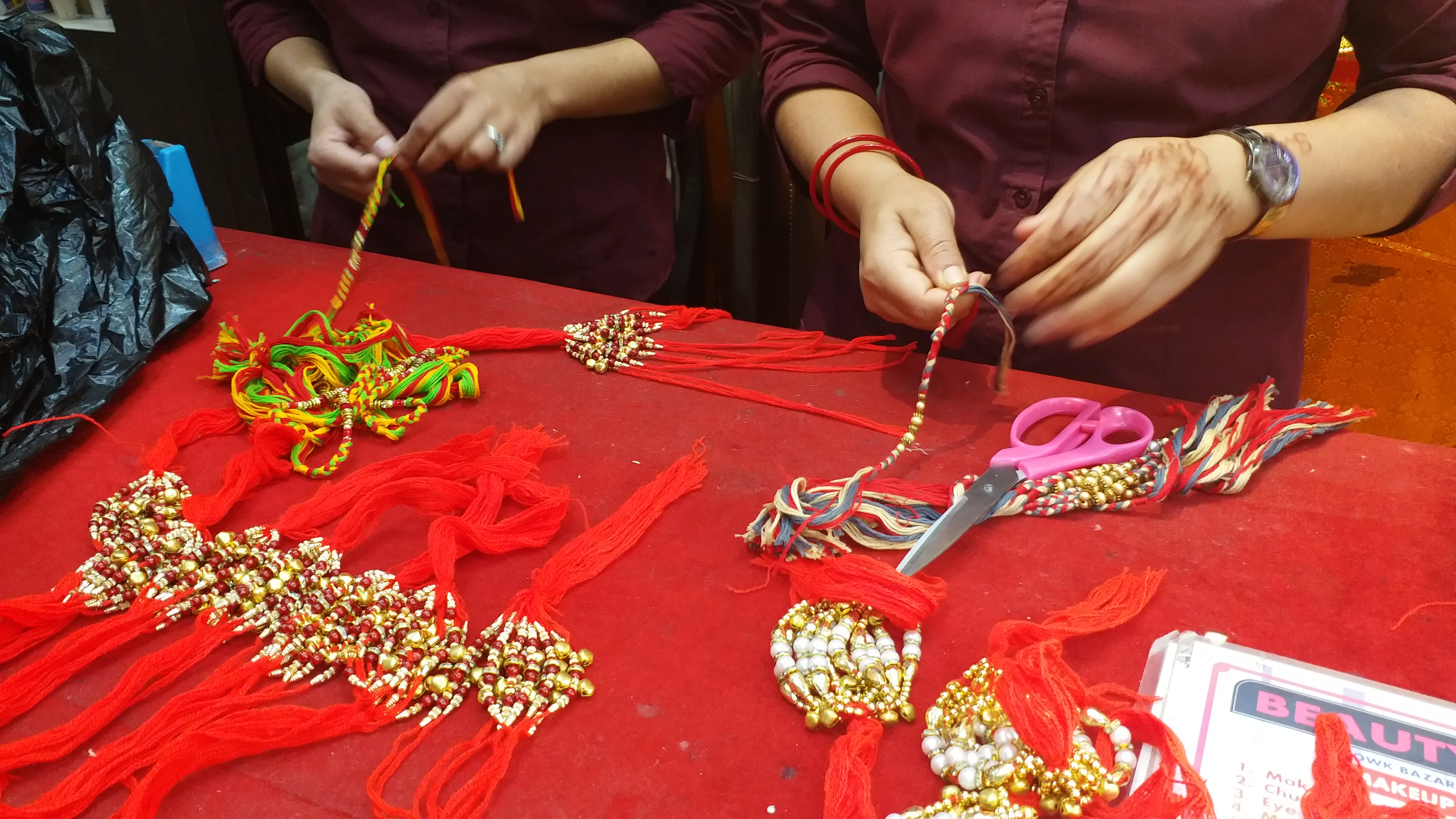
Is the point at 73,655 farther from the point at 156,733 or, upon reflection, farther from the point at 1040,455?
the point at 1040,455

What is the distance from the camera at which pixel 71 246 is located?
1.01 m

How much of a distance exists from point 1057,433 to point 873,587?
33 cm

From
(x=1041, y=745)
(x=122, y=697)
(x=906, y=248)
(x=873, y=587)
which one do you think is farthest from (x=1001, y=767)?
(x=122, y=697)

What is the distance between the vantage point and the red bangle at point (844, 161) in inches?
38.3

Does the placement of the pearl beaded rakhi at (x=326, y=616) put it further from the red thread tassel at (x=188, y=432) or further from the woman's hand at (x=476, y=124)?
the woman's hand at (x=476, y=124)

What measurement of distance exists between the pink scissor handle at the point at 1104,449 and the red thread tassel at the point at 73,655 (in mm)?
744

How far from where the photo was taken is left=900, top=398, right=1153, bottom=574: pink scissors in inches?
28.8

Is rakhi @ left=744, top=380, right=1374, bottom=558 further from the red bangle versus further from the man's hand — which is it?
the man's hand

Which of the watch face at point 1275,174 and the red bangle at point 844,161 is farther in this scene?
the red bangle at point 844,161

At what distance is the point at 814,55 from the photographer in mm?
1102

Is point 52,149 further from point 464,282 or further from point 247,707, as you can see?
point 247,707

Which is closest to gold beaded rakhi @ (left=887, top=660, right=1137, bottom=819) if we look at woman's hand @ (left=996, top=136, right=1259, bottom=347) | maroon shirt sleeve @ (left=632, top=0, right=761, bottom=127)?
woman's hand @ (left=996, top=136, right=1259, bottom=347)

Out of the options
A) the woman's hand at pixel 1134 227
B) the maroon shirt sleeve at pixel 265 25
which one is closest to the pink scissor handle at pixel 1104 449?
the woman's hand at pixel 1134 227

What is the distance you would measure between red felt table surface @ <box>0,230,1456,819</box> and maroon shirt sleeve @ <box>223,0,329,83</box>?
0.55 metres
